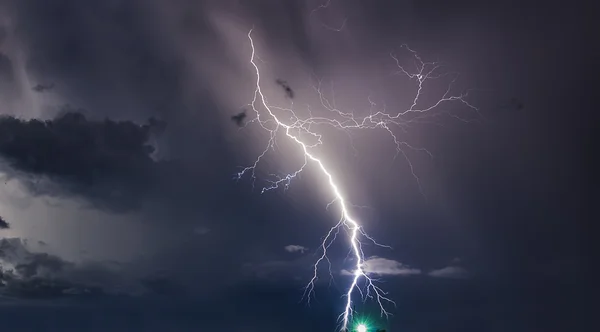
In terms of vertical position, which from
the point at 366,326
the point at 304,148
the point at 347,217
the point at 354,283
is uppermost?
the point at 304,148

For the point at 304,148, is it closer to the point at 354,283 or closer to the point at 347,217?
the point at 347,217

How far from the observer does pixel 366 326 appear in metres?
26.2

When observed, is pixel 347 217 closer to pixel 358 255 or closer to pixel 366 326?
pixel 358 255

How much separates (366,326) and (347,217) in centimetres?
563

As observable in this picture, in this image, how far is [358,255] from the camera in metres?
29.0

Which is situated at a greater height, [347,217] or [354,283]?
[347,217]

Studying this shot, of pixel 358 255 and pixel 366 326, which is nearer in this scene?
pixel 366 326

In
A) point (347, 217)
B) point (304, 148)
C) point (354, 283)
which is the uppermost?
point (304, 148)

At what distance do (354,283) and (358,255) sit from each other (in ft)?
5.12

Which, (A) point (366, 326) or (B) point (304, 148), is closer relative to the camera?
(A) point (366, 326)

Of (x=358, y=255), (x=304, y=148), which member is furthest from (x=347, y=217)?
(x=304, y=148)

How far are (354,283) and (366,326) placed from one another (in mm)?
2585

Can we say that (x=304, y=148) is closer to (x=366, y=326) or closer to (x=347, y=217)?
(x=347, y=217)

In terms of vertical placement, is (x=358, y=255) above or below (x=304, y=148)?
below
